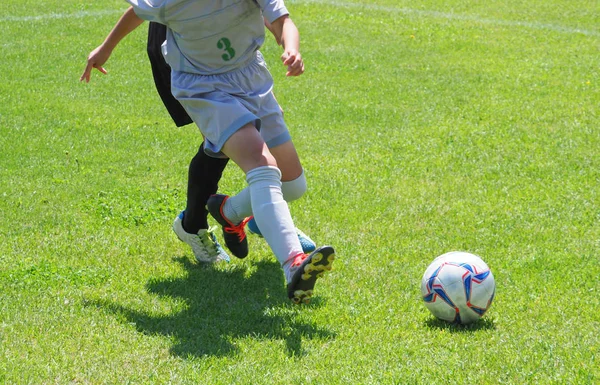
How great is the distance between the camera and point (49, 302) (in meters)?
4.75

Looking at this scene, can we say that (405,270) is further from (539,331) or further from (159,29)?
(159,29)

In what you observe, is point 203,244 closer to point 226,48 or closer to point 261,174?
point 261,174

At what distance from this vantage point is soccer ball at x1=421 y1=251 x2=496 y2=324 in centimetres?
446

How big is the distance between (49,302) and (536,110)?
21.6 ft

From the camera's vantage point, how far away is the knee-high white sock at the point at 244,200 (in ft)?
17.0

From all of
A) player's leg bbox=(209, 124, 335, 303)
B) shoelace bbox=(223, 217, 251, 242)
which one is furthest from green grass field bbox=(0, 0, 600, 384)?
player's leg bbox=(209, 124, 335, 303)

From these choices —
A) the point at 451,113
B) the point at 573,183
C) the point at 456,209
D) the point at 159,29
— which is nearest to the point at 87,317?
the point at 159,29

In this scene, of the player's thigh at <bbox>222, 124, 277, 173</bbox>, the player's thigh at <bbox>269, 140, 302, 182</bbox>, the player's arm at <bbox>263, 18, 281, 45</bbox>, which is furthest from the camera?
the player's thigh at <bbox>269, 140, 302, 182</bbox>

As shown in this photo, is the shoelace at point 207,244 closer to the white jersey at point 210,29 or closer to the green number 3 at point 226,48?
the white jersey at point 210,29

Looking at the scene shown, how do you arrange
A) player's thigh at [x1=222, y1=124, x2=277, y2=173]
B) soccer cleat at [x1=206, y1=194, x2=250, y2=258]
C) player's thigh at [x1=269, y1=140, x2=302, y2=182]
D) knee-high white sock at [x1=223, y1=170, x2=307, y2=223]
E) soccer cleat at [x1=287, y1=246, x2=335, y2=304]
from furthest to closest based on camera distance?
soccer cleat at [x1=206, y1=194, x2=250, y2=258] → knee-high white sock at [x1=223, y1=170, x2=307, y2=223] → player's thigh at [x1=269, y1=140, x2=302, y2=182] → player's thigh at [x1=222, y1=124, x2=277, y2=173] → soccer cleat at [x1=287, y1=246, x2=335, y2=304]

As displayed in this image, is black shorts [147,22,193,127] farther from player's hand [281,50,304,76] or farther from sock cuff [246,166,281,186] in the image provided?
player's hand [281,50,304,76]

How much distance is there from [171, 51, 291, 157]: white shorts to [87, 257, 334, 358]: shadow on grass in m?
0.86

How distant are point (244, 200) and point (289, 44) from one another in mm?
1179

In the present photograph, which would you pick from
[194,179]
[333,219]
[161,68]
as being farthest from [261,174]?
[333,219]
